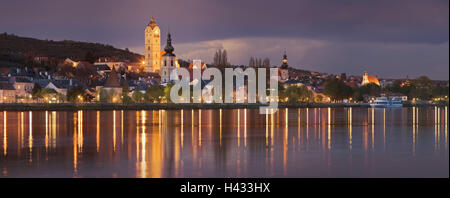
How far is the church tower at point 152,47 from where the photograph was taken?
135 metres

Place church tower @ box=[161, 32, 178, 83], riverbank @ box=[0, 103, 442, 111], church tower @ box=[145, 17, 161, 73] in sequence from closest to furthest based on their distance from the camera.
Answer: riverbank @ box=[0, 103, 442, 111] < church tower @ box=[161, 32, 178, 83] < church tower @ box=[145, 17, 161, 73]

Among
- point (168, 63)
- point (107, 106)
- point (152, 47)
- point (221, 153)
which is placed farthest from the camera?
point (152, 47)

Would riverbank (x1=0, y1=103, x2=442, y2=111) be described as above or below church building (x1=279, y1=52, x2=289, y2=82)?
below

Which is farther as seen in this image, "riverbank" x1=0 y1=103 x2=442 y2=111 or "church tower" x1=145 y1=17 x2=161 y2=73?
"church tower" x1=145 y1=17 x2=161 y2=73

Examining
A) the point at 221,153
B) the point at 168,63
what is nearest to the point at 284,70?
the point at 168,63

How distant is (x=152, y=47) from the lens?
5295 inches

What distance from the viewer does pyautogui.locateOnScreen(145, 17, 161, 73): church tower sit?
443 feet

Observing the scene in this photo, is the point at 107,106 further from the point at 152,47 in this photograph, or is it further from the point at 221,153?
the point at 152,47

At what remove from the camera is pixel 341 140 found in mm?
27422

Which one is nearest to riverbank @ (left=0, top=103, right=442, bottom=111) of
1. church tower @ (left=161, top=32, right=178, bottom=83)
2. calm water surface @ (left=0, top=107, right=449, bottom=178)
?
calm water surface @ (left=0, top=107, right=449, bottom=178)

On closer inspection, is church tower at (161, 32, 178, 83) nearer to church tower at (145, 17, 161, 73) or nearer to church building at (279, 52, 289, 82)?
church tower at (145, 17, 161, 73)
